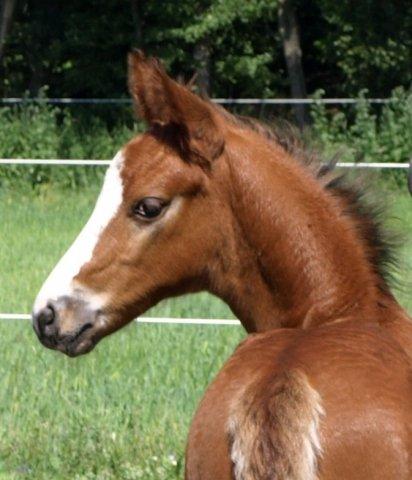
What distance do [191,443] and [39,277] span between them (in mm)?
6920

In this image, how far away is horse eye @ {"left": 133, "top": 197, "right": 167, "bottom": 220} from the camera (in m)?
3.89

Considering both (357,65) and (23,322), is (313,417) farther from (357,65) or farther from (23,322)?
(357,65)

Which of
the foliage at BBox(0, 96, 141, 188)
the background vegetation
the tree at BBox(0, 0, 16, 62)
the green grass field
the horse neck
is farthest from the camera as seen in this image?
the tree at BBox(0, 0, 16, 62)

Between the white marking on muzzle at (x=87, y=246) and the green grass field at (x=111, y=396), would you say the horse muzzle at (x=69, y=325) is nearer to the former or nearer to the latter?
the white marking on muzzle at (x=87, y=246)

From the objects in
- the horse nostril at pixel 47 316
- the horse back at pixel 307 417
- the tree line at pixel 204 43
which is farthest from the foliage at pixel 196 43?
the horse back at pixel 307 417

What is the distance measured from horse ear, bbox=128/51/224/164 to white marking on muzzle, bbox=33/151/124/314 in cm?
17

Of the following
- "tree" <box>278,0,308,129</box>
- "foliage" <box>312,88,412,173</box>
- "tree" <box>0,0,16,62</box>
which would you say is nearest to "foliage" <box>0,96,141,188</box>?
"foliage" <box>312,88,412,173</box>

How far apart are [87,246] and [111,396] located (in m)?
2.75

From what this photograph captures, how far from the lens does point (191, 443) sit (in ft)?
10.7

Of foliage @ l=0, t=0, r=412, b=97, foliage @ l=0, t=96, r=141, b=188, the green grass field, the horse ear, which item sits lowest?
foliage @ l=0, t=0, r=412, b=97

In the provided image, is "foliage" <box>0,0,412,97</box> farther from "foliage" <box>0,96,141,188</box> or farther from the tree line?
"foliage" <box>0,96,141,188</box>

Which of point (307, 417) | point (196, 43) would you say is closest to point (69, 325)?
point (307, 417)

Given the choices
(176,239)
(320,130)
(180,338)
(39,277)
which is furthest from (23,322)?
(320,130)

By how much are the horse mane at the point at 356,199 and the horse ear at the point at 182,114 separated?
17 centimetres
